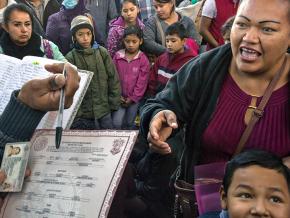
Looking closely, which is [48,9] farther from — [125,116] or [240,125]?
[240,125]

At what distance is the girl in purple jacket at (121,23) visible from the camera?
4.49 m

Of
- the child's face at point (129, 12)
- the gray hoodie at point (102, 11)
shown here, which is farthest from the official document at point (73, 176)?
the gray hoodie at point (102, 11)

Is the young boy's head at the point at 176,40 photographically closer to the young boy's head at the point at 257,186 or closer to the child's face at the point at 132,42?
the child's face at the point at 132,42

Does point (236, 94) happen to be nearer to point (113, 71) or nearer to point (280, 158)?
point (280, 158)

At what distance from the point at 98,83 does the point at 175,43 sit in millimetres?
769

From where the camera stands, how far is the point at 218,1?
3924mm

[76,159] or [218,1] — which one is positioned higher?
[218,1]

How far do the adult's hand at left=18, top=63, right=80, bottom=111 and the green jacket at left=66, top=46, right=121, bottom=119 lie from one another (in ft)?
7.58

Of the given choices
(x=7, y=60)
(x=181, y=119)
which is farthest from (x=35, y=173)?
(x=7, y=60)

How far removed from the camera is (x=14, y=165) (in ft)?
5.56

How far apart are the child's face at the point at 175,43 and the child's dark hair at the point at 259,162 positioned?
2.62 meters

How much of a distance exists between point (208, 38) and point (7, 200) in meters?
2.76

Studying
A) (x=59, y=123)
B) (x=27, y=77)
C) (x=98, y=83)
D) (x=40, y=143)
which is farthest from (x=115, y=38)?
(x=59, y=123)

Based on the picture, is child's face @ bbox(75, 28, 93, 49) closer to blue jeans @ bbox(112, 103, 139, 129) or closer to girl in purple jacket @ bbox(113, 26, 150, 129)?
Result: girl in purple jacket @ bbox(113, 26, 150, 129)
